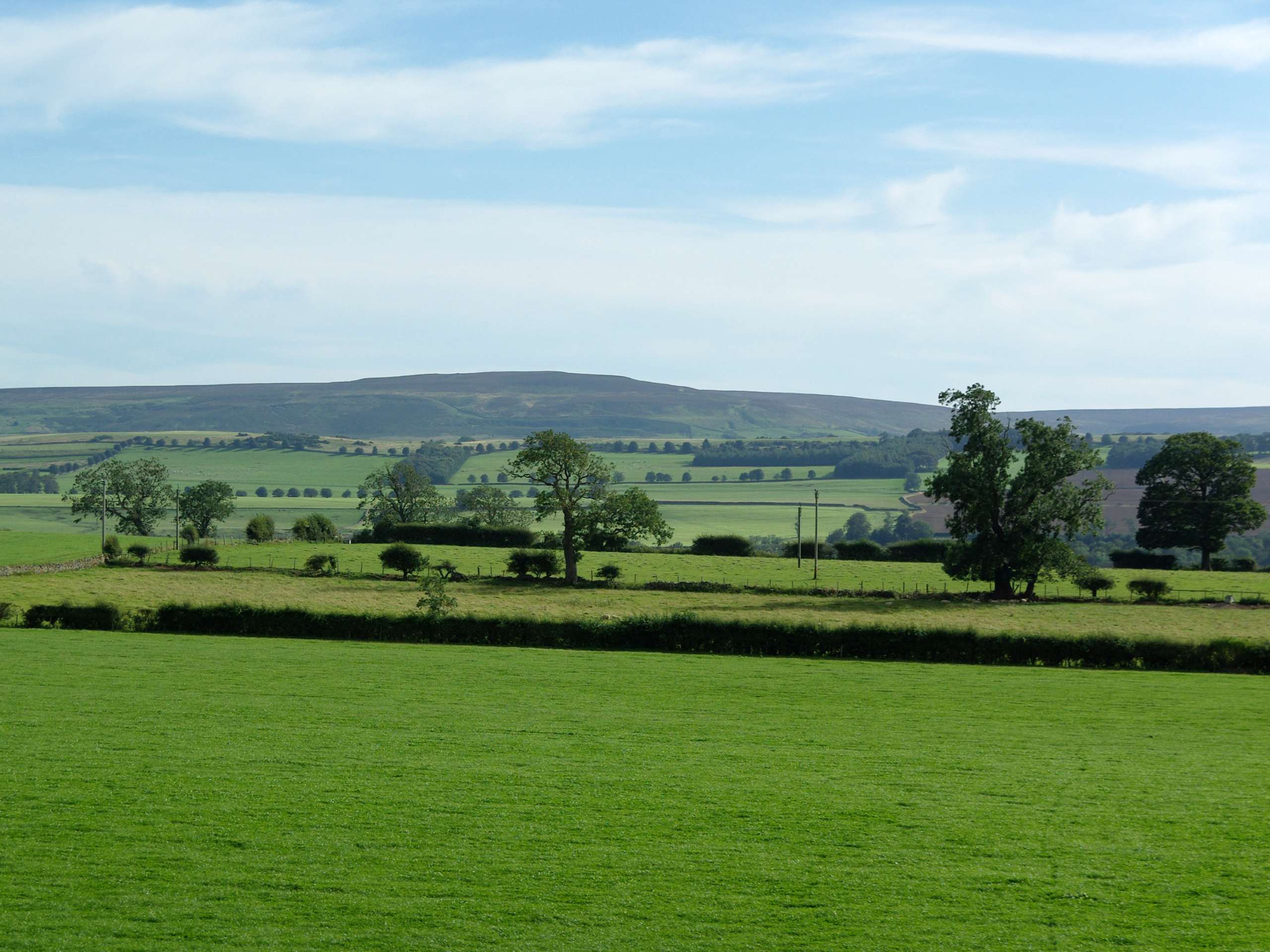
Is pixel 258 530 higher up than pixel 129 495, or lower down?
lower down

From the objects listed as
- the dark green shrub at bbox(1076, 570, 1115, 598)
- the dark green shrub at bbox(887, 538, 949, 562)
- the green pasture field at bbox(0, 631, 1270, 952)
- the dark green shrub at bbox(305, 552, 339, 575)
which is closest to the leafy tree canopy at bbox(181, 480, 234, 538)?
the dark green shrub at bbox(305, 552, 339, 575)

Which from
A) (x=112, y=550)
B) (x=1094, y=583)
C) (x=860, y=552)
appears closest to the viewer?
(x=1094, y=583)

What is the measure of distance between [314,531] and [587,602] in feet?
157

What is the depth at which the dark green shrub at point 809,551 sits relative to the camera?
9769 centimetres

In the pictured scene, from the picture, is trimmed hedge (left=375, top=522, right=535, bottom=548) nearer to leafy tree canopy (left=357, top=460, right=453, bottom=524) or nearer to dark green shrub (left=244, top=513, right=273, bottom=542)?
dark green shrub (left=244, top=513, right=273, bottom=542)

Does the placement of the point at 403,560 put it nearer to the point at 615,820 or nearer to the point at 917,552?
the point at 917,552

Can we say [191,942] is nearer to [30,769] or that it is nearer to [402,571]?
[30,769]

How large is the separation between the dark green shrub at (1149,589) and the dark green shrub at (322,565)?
56.4m

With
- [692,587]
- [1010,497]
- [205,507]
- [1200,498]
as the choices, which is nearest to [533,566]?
[692,587]

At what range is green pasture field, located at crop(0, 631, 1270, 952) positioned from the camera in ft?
47.8

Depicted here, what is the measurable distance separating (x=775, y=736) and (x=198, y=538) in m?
89.6

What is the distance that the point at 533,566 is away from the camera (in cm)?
8231

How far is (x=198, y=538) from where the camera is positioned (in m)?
106

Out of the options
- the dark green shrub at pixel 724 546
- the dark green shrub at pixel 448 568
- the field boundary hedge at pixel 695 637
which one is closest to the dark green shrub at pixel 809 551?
the dark green shrub at pixel 724 546
